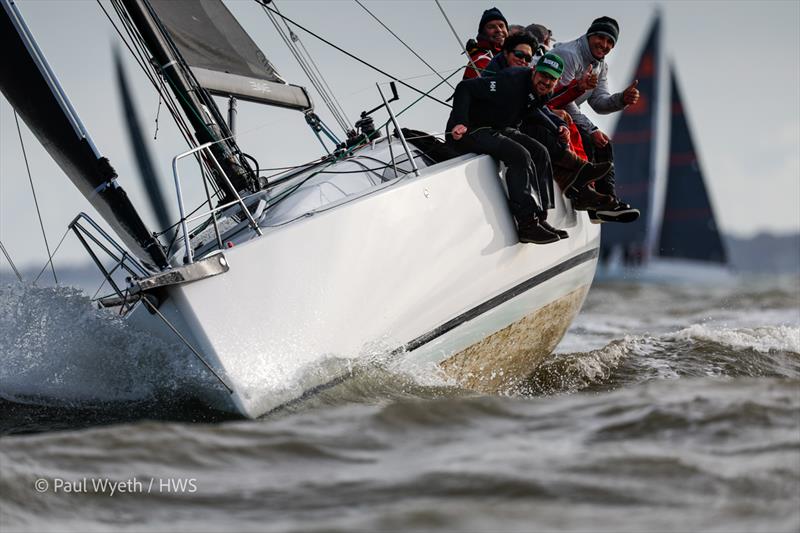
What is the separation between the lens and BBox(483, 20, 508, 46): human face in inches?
266

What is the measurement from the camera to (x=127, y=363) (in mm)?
4871

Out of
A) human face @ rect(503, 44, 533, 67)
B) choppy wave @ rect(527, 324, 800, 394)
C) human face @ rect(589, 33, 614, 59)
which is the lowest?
choppy wave @ rect(527, 324, 800, 394)

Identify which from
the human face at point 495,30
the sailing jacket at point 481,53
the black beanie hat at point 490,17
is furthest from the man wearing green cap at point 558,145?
the black beanie hat at point 490,17

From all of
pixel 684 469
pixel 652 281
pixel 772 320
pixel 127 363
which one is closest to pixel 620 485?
pixel 684 469

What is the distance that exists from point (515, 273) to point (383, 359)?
117 centimetres

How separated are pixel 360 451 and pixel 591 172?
9.63 ft

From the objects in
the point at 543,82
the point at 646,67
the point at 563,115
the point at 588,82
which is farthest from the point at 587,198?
the point at 646,67

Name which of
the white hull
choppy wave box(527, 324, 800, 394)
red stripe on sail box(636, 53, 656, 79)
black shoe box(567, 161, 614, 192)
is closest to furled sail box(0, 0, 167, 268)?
the white hull

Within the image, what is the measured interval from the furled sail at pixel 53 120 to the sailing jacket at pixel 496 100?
1.85 meters

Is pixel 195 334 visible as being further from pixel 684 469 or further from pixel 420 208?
pixel 684 469

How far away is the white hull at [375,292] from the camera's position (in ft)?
14.3

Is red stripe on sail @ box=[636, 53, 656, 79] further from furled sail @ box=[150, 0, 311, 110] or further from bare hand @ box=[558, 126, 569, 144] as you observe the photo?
bare hand @ box=[558, 126, 569, 144]

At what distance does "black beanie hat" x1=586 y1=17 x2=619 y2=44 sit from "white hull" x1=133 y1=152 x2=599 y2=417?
113 centimetres

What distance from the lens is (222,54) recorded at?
6656 mm
